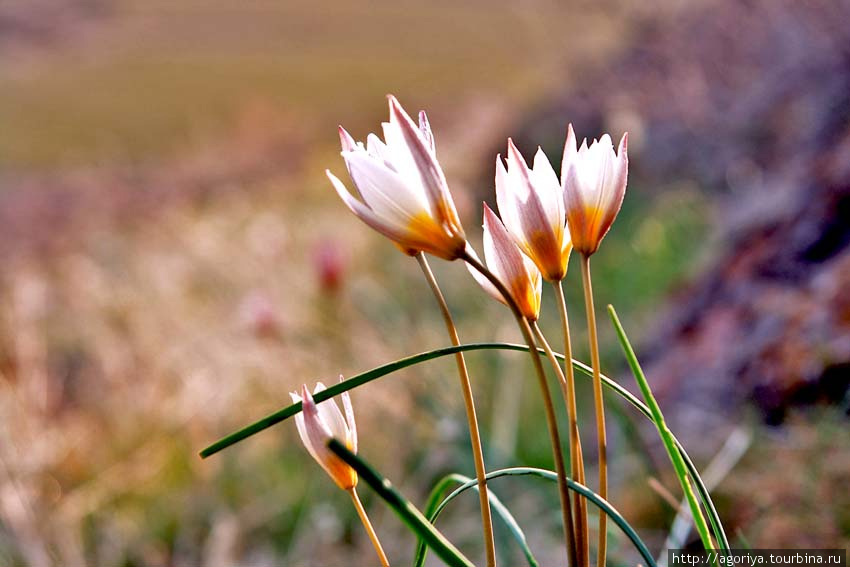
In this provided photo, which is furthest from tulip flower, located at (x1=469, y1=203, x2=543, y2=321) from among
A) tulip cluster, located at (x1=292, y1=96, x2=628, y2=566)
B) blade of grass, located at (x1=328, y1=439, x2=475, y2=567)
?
blade of grass, located at (x1=328, y1=439, x2=475, y2=567)

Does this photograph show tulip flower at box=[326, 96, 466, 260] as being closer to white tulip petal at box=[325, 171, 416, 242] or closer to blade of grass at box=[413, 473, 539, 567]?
white tulip petal at box=[325, 171, 416, 242]

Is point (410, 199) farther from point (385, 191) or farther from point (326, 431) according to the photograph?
point (326, 431)

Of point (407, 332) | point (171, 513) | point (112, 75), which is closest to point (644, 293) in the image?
point (407, 332)

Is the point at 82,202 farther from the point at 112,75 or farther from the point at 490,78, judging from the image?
the point at 112,75

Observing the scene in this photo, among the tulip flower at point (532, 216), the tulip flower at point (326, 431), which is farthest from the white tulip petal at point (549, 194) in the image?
the tulip flower at point (326, 431)

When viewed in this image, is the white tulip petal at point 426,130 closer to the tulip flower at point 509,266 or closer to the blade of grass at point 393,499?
the tulip flower at point 509,266

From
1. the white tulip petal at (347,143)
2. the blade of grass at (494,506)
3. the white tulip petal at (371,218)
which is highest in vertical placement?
the white tulip petal at (347,143)

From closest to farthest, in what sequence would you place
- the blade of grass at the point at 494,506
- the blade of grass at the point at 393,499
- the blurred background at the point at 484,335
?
the blade of grass at the point at 393,499
the blade of grass at the point at 494,506
the blurred background at the point at 484,335
